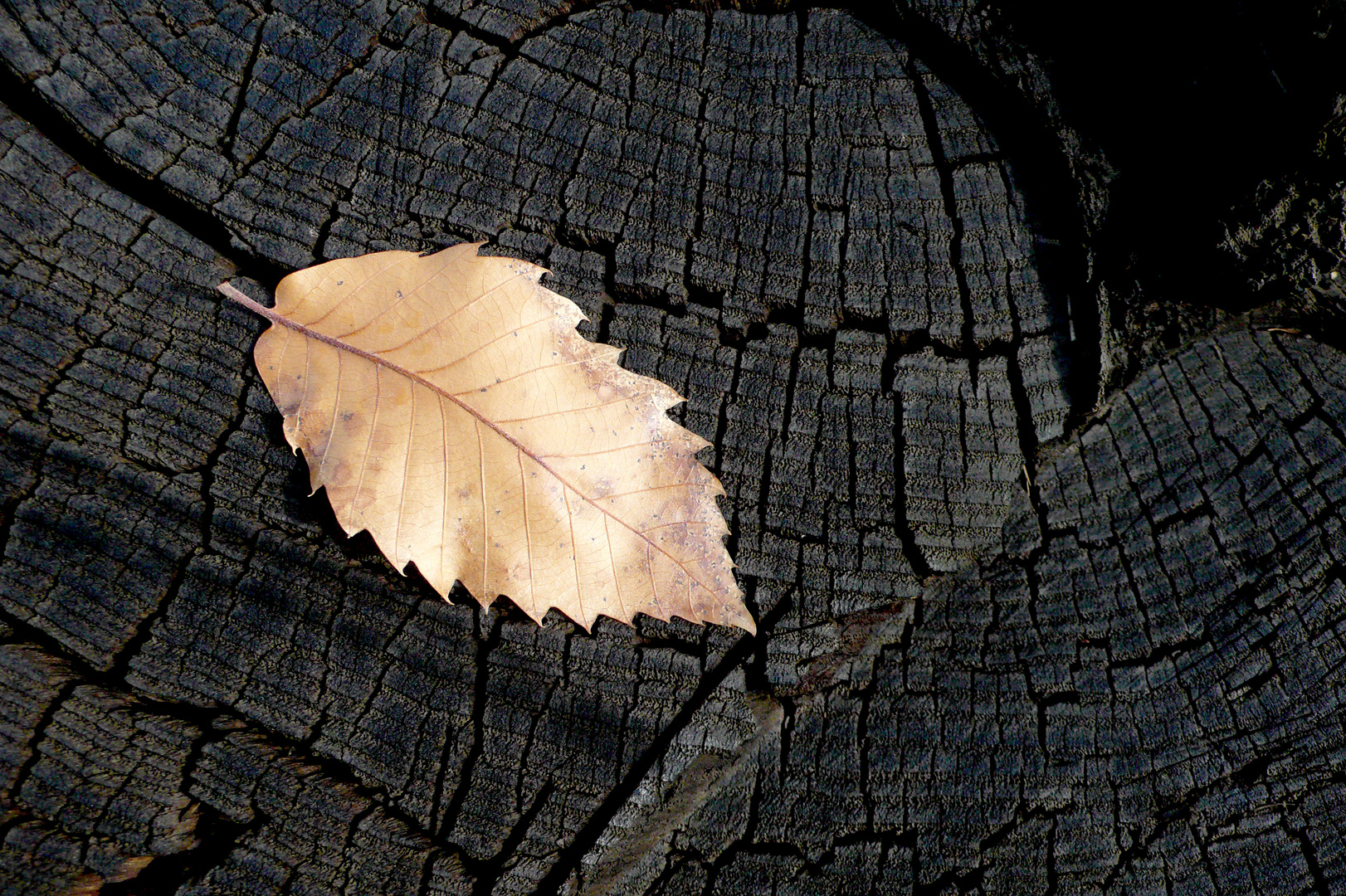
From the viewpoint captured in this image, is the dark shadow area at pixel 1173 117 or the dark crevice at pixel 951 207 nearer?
the dark shadow area at pixel 1173 117

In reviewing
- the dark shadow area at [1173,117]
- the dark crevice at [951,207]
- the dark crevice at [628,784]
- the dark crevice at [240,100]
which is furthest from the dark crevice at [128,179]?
the dark shadow area at [1173,117]

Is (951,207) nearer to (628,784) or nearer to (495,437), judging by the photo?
(495,437)

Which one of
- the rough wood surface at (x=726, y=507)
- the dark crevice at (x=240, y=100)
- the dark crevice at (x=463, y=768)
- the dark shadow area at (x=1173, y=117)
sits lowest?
the dark crevice at (x=463, y=768)

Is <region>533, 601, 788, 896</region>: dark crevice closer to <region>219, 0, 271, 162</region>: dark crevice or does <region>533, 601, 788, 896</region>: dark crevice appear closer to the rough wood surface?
the rough wood surface

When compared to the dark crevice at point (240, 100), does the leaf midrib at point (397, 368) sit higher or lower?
lower

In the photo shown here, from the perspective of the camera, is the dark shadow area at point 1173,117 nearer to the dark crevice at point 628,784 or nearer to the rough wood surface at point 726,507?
the rough wood surface at point 726,507

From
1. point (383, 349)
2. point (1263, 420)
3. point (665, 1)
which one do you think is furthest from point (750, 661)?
point (665, 1)
